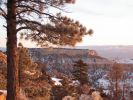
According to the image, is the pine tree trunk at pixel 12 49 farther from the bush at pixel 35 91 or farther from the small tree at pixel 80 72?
A: the small tree at pixel 80 72

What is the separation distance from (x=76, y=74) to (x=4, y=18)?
34.8 m

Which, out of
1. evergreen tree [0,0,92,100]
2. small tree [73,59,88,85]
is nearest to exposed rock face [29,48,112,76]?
small tree [73,59,88,85]

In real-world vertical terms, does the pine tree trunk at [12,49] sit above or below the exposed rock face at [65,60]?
above

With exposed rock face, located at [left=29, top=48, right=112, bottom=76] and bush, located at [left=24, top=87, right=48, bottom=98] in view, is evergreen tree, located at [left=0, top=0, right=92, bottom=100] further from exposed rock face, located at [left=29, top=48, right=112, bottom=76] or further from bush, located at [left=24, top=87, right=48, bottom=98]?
exposed rock face, located at [left=29, top=48, right=112, bottom=76]

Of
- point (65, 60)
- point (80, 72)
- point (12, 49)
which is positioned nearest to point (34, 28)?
point (12, 49)

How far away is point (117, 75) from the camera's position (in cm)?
5234

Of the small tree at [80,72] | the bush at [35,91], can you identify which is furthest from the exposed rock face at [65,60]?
the bush at [35,91]

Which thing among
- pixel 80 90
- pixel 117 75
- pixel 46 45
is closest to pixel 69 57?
pixel 117 75

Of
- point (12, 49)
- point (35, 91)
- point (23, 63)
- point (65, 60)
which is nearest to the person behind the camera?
point (12, 49)

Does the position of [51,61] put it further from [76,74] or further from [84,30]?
[84,30]

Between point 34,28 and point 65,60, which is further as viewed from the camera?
point 65,60

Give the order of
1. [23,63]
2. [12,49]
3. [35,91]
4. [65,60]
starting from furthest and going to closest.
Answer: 1. [65,60]
2. [35,91]
3. [23,63]
4. [12,49]

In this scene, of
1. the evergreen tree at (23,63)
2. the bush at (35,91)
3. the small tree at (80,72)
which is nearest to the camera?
the evergreen tree at (23,63)

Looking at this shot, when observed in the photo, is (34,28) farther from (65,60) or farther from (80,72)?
(65,60)
